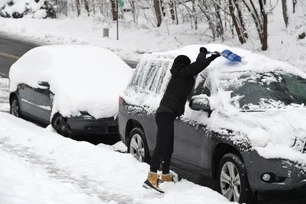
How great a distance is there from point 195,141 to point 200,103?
0.50m

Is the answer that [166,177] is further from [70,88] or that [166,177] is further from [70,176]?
[70,88]

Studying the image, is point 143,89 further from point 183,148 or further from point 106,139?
point 106,139

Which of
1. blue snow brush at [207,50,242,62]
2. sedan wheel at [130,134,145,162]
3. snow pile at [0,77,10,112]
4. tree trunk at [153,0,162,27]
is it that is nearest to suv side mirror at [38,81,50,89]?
snow pile at [0,77,10,112]

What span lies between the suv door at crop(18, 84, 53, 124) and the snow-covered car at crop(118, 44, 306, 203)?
3.22m

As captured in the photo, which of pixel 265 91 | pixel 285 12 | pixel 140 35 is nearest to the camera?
pixel 265 91

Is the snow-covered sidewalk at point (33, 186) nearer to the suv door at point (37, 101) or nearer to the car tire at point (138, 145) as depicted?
the car tire at point (138, 145)

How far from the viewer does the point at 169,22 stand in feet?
102

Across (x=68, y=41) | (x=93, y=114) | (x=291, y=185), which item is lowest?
(x=68, y=41)

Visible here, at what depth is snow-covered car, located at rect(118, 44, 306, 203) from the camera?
5.53m

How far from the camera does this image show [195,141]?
656 cm

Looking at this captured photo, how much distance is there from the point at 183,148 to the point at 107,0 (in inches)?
1206

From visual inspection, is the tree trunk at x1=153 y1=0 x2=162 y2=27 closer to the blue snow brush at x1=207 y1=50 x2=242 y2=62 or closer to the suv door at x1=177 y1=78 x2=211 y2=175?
the blue snow brush at x1=207 y1=50 x2=242 y2=62

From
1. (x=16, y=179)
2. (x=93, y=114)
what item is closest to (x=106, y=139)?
(x=93, y=114)

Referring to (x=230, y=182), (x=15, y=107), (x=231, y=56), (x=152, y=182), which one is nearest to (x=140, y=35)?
(x=15, y=107)
